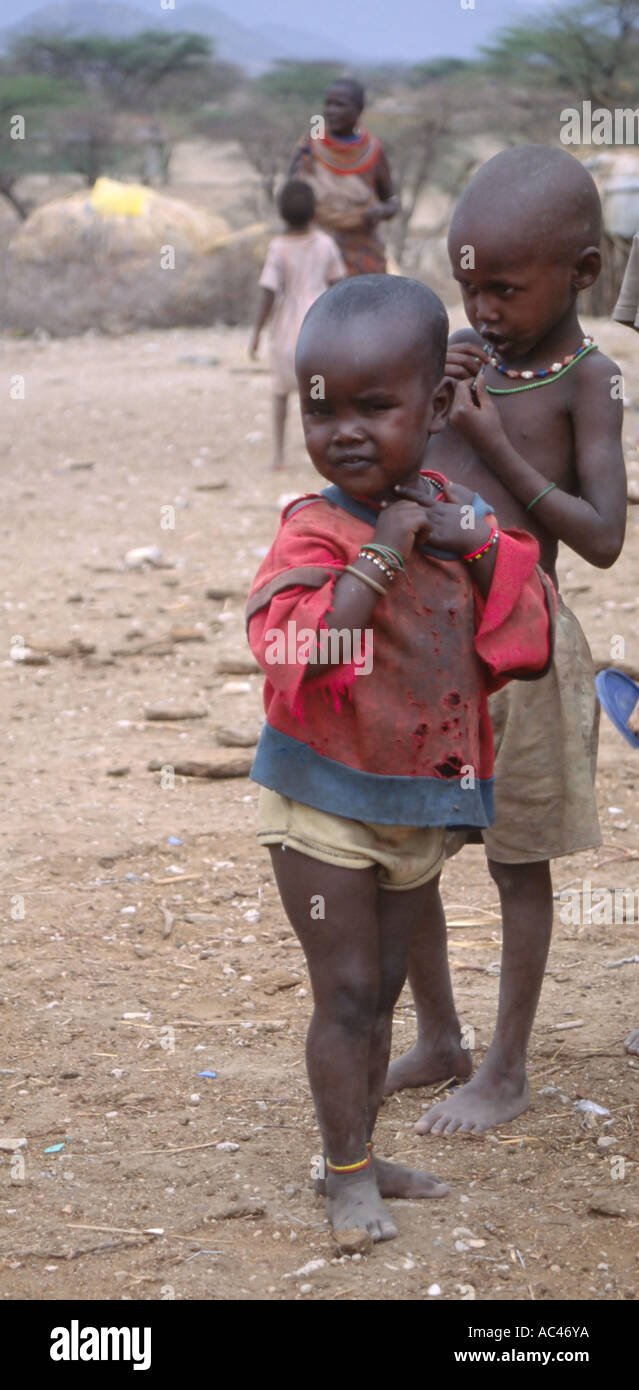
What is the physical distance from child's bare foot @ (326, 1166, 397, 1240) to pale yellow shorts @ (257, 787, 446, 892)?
0.44 m

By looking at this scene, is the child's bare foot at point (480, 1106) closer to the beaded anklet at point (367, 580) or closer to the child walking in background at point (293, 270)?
the beaded anklet at point (367, 580)

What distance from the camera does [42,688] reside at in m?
5.21

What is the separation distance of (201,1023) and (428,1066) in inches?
20.0

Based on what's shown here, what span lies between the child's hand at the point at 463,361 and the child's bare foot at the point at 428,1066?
1231 millimetres

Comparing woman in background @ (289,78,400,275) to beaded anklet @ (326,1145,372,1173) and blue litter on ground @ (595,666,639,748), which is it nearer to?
blue litter on ground @ (595,666,639,748)

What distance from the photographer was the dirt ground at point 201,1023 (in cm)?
226

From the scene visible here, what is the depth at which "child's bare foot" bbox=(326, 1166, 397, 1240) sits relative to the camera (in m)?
Answer: 2.26

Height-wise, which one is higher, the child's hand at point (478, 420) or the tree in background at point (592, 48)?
the tree in background at point (592, 48)

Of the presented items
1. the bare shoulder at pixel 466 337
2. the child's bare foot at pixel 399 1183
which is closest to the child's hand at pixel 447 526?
the bare shoulder at pixel 466 337

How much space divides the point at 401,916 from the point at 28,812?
211cm

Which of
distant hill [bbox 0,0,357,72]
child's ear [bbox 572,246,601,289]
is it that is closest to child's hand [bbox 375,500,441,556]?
child's ear [bbox 572,246,601,289]

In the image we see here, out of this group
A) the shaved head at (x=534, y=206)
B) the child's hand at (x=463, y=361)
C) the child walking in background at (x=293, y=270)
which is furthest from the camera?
the child walking in background at (x=293, y=270)

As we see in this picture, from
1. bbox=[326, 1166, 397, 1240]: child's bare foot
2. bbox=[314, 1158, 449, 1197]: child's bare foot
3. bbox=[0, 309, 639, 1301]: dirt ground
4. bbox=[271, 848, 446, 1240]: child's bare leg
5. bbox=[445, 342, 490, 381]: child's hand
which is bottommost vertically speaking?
bbox=[0, 309, 639, 1301]: dirt ground

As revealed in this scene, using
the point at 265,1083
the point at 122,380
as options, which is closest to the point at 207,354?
the point at 122,380
